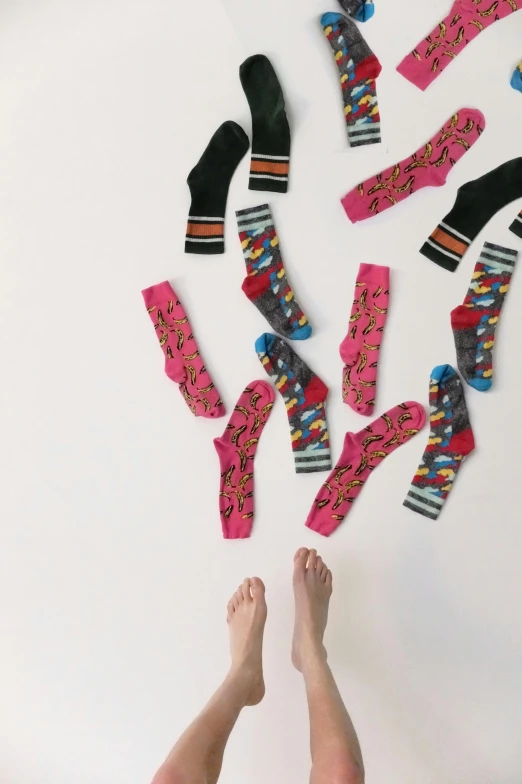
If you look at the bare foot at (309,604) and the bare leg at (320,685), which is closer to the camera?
the bare leg at (320,685)

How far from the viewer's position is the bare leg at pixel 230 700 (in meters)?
1.10

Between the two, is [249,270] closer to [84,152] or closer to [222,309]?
[222,309]

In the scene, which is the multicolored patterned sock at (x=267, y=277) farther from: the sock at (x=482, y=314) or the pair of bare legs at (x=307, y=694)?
the pair of bare legs at (x=307, y=694)

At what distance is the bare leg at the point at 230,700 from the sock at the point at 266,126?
2.82 ft

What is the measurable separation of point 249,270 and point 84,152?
46 centimetres

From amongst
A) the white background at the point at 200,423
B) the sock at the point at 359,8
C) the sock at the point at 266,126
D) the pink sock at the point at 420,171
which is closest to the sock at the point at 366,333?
the white background at the point at 200,423

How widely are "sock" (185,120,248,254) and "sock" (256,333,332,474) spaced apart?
0.25m

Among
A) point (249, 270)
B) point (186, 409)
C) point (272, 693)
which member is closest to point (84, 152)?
point (249, 270)

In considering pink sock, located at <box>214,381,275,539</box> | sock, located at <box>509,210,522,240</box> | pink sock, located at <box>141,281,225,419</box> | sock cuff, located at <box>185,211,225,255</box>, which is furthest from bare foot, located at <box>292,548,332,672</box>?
sock, located at <box>509,210,522,240</box>

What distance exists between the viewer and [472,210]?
131 cm

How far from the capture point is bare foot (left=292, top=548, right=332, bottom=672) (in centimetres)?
130

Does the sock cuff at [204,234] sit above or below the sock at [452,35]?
below

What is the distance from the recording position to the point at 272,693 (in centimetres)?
140

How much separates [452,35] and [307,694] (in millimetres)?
1370
